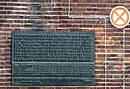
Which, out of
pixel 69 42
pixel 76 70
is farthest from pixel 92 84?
pixel 69 42

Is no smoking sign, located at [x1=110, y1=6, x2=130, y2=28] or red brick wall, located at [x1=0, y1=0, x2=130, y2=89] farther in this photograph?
no smoking sign, located at [x1=110, y1=6, x2=130, y2=28]

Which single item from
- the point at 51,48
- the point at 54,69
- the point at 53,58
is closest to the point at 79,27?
the point at 51,48

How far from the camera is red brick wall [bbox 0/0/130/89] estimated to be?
318 inches

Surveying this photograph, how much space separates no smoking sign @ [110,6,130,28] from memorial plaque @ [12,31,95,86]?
0.55 metres

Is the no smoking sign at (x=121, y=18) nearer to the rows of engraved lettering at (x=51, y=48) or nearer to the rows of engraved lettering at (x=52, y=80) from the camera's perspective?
the rows of engraved lettering at (x=51, y=48)

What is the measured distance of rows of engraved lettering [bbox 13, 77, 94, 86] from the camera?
317 inches

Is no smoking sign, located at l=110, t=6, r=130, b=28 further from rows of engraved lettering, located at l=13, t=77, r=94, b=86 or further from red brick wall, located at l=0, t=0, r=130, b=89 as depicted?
rows of engraved lettering, located at l=13, t=77, r=94, b=86

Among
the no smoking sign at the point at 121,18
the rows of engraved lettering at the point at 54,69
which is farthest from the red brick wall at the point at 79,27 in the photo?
the rows of engraved lettering at the point at 54,69

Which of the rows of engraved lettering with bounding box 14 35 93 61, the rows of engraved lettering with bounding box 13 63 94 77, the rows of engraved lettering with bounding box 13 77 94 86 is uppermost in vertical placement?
the rows of engraved lettering with bounding box 14 35 93 61

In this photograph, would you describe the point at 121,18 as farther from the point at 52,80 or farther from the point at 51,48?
the point at 52,80

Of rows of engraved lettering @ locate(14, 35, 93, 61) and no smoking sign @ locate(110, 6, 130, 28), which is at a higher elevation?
no smoking sign @ locate(110, 6, 130, 28)

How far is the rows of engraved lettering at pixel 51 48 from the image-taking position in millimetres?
8055

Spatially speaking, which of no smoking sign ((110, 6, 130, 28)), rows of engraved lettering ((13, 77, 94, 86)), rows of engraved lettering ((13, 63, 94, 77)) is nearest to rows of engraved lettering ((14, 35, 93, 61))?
rows of engraved lettering ((13, 63, 94, 77))

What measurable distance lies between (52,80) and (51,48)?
651mm
